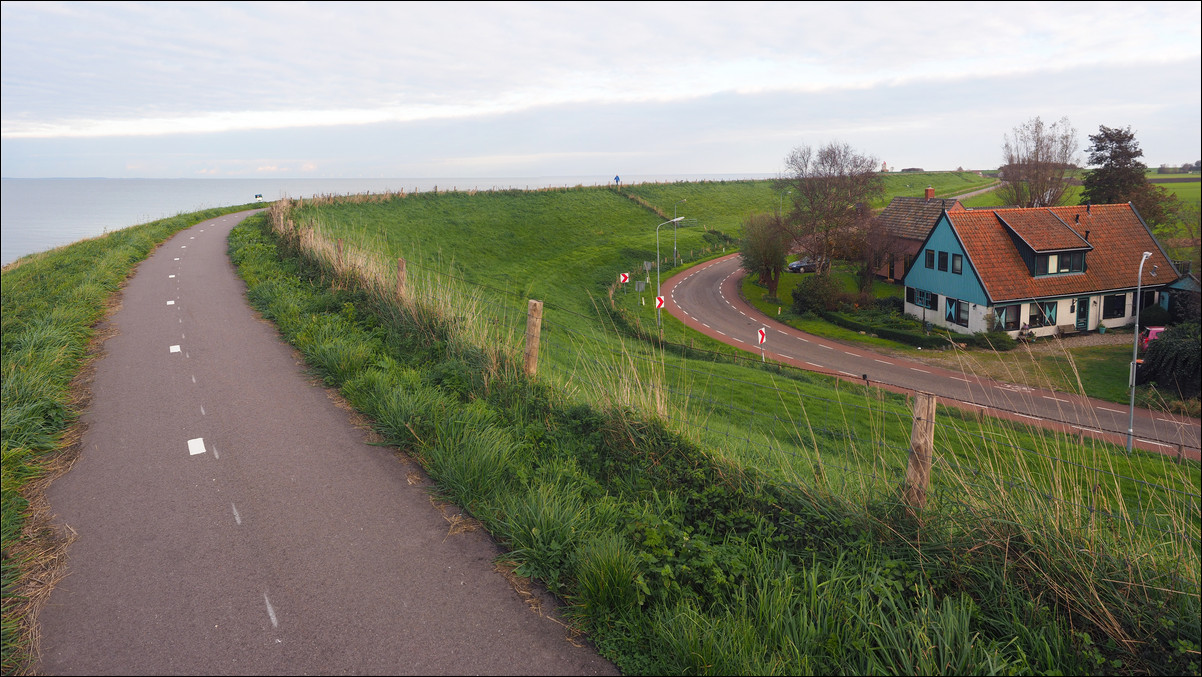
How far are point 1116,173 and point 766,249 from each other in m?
30.2

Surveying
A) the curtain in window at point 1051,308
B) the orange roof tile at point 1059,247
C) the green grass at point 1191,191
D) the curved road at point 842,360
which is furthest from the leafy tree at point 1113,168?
the green grass at point 1191,191

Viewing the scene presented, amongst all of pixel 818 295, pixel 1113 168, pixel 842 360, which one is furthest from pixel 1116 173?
pixel 842 360

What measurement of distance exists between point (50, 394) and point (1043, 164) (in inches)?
3114

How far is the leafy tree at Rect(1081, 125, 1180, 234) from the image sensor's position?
162 ft

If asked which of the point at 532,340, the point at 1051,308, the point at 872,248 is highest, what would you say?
the point at 532,340

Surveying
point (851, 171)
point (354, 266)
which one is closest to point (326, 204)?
point (354, 266)

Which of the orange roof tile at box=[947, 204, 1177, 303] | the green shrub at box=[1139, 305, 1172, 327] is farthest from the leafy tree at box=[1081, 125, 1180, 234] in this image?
the green shrub at box=[1139, 305, 1172, 327]

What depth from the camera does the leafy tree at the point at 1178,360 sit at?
88.4 ft

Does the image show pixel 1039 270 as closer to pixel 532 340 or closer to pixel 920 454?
pixel 532 340

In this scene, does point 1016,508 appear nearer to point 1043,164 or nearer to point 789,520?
point 789,520

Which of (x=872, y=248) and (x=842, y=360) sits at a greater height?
(x=872, y=248)

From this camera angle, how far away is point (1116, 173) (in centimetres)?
5200

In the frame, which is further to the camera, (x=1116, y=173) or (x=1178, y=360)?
(x=1116, y=173)

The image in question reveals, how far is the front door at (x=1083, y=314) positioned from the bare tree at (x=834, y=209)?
54.8 feet
